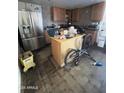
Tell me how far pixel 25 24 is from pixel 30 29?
0.28 metres

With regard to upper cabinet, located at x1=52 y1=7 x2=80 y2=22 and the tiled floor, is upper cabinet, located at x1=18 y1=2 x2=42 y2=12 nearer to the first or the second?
upper cabinet, located at x1=52 y1=7 x2=80 y2=22

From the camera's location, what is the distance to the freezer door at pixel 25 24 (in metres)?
3.27

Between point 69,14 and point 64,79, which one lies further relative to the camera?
point 69,14

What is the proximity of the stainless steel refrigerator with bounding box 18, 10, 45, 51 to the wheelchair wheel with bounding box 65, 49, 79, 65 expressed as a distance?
1823 millimetres

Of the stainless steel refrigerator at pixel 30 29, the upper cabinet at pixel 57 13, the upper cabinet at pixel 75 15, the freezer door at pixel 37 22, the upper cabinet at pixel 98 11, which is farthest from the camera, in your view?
the upper cabinet at pixel 75 15

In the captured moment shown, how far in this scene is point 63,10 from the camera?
208 inches

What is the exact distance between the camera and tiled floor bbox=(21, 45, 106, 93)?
72.7 inches

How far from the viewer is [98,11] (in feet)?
13.7

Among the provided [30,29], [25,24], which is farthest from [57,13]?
[25,24]

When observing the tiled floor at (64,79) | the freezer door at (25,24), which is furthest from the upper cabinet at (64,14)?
the tiled floor at (64,79)

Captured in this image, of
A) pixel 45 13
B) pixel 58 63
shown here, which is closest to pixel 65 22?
pixel 45 13

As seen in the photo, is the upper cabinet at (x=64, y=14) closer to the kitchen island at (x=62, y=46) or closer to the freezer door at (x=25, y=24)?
the freezer door at (x=25, y=24)

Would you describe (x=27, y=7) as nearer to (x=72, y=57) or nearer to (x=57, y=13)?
(x=57, y=13)
